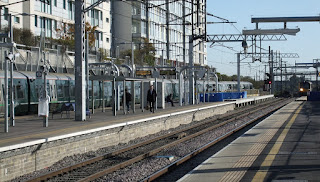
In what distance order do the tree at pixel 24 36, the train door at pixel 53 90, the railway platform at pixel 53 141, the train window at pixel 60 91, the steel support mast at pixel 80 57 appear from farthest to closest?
the tree at pixel 24 36 < the train window at pixel 60 91 < the train door at pixel 53 90 < the steel support mast at pixel 80 57 < the railway platform at pixel 53 141

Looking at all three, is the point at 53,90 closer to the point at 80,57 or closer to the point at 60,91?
the point at 60,91

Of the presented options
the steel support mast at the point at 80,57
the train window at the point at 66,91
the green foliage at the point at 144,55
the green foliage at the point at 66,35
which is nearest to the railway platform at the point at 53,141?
the steel support mast at the point at 80,57

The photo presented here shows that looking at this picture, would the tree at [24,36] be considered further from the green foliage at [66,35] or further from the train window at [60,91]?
the train window at [60,91]

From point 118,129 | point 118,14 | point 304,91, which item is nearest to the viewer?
point 118,129

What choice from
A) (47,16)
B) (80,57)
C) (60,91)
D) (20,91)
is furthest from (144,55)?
(80,57)

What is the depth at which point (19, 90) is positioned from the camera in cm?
2873

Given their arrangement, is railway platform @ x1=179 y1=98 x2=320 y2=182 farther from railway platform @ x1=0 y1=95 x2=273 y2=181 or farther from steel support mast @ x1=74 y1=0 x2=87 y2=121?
steel support mast @ x1=74 y1=0 x2=87 y2=121

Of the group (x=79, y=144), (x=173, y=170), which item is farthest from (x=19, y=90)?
(x=173, y=170)

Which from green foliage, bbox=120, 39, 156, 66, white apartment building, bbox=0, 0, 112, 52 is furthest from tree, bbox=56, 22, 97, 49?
green foliage, bbox=120, 39, 156, 66

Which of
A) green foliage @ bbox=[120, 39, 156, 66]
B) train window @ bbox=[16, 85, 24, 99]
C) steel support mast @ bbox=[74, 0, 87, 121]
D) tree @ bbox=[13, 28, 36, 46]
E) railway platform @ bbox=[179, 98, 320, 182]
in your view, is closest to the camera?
railway platform @ bbox=[179, 98, 320, 182]

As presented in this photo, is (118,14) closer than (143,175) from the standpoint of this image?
No

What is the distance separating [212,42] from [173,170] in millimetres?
37422

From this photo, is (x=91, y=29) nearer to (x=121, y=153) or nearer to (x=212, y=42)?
(x=212, y=42)

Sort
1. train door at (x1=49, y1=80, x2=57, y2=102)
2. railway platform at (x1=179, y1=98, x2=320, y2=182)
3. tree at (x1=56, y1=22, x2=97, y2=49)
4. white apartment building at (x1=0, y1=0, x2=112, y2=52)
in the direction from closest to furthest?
railway platform at (x1=179, y1=98, x2=320, y2=182)
train door at (x1=49, y1=80, x2=57, y2=102)
white apartment building at (x1=0, y1=0, x2=112, y2=52)
tree at (x1=56, y1=22, x2=97, y2=49)
